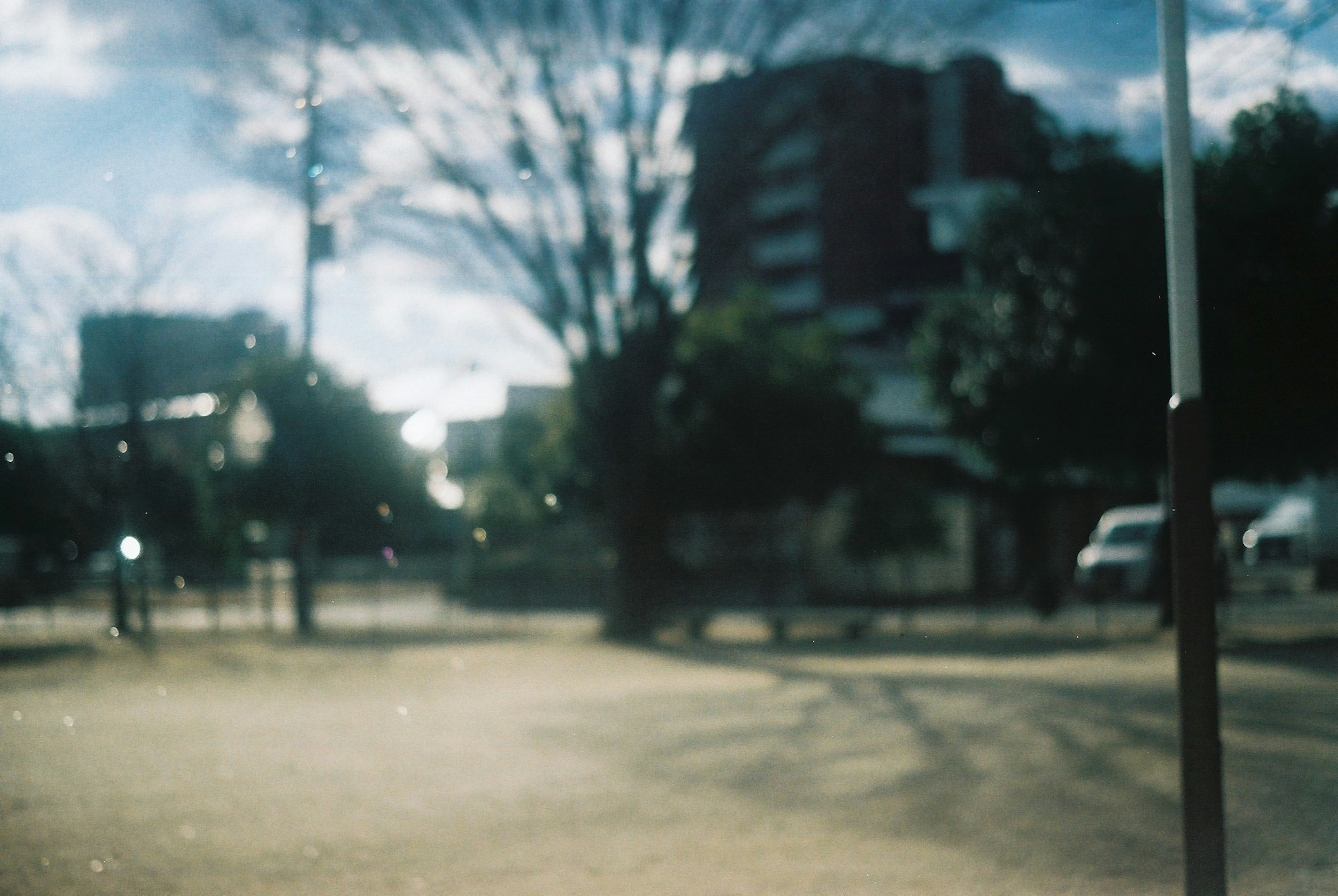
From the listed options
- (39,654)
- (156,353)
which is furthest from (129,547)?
(156,353)

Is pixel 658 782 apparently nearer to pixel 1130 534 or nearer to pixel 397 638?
pixel 397 638

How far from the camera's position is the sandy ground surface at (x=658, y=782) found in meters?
5.48

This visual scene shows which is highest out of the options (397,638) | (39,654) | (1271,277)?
(1271,277)

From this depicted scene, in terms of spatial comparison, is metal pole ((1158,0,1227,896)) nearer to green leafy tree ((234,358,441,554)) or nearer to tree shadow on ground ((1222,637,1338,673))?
tree shadow on ground ((1222,637,1338,673))

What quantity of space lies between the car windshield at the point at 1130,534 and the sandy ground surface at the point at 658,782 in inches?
535

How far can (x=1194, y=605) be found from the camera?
439cm

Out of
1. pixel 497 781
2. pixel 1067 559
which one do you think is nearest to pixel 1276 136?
pixel 497 781

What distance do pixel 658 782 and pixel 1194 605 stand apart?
3899mm

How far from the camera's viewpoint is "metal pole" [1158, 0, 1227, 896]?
4.38 metres

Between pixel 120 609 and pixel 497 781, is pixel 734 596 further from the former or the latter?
pixel 497 781

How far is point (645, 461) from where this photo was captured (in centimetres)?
2139

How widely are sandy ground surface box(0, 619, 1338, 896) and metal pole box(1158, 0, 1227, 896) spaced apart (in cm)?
85

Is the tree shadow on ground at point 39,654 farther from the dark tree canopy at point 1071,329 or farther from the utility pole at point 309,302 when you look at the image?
the dark tree canopy at point 1071,329

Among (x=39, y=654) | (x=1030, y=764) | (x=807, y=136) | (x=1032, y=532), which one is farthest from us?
(x=1032, y=532)
